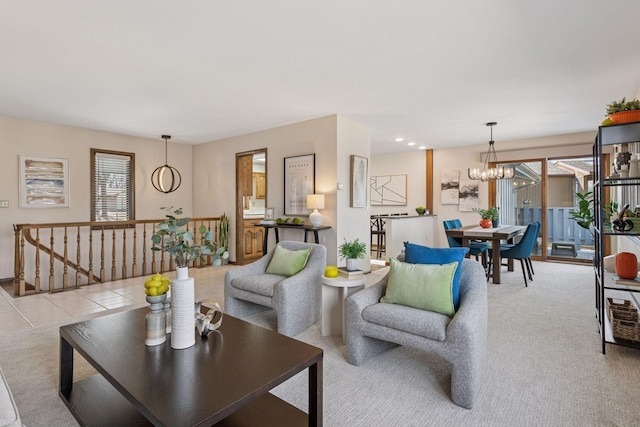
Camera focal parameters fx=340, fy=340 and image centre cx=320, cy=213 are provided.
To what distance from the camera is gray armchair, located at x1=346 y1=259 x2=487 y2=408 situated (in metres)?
1.90

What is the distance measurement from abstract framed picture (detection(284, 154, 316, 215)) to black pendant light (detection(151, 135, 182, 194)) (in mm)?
2679

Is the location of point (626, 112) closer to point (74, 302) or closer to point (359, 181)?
point (359, 181)

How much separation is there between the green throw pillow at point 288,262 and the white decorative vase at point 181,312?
159 centimetres

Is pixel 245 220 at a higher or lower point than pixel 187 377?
higher

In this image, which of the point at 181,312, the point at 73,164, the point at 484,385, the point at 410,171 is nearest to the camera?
the point at 181,312

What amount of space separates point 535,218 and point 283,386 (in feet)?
21.8

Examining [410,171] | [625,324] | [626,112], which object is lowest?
[625,324]

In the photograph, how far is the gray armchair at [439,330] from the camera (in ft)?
6.22

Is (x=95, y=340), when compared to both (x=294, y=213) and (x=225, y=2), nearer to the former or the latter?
(x=225, y=2)

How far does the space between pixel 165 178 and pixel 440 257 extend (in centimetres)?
607

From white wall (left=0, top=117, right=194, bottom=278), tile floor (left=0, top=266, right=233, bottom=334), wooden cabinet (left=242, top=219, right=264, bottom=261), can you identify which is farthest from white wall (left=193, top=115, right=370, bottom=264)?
tile floor (left=0, top=266, right=233, bottom=334)

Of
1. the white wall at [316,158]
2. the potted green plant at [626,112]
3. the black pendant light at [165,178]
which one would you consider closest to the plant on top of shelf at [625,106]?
the potted green plant at [626,112]

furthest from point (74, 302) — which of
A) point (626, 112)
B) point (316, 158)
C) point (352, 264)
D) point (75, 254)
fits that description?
point (626, 112)

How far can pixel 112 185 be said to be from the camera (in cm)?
615
